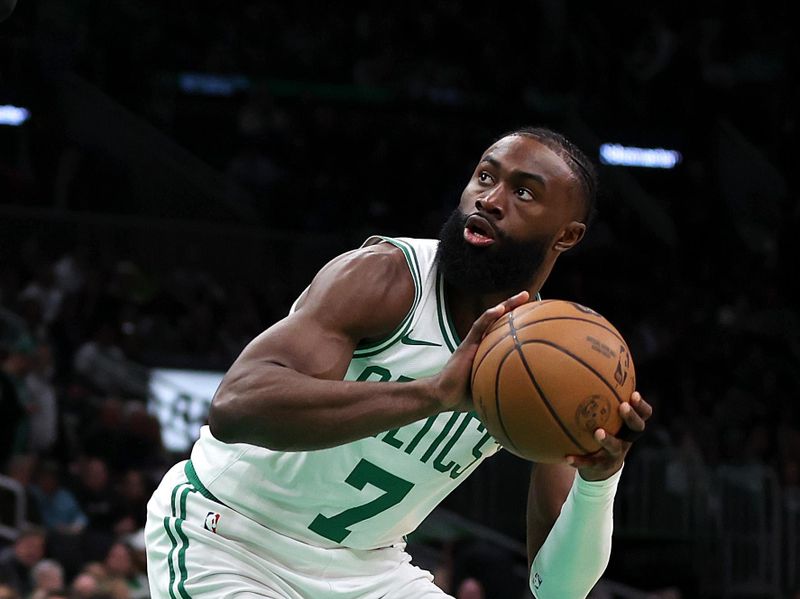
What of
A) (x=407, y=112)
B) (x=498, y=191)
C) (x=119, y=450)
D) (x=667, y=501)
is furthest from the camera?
(x=407, y=112)

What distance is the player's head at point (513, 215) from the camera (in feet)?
13.7

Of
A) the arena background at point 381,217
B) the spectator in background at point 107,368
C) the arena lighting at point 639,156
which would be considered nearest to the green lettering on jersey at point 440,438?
the arena background at point 381,217

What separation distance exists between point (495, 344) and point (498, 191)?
0.75m

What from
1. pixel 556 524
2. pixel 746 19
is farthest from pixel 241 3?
pixel 556 524

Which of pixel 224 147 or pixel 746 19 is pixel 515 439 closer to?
pixel 224 147

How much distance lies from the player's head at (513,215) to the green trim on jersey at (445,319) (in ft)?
0.12

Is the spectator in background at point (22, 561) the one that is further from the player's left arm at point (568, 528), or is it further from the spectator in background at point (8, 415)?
the player's left arm at point (568, 528)

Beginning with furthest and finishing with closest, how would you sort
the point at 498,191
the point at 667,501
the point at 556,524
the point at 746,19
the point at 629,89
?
the point at 746,19 < the point at 629,89 < the point at 667,501 < the point at 556,524 < the point at 498,191

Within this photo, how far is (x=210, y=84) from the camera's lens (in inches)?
701

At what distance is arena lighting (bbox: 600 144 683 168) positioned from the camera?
19.3 metres

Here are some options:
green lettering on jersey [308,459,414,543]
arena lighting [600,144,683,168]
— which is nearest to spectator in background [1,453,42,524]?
green lettering on jersey [308,459,414,543]

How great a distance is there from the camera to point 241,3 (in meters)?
Answer: 18.7

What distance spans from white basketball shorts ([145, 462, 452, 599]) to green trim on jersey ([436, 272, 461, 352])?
779 mm

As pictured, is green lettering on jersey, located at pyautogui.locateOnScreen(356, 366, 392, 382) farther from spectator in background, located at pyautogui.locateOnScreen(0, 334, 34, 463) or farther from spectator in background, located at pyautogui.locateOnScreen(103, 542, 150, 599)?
spectator in background, located at pyautogui.locateOnScreen(0, 334, 34, 463)
